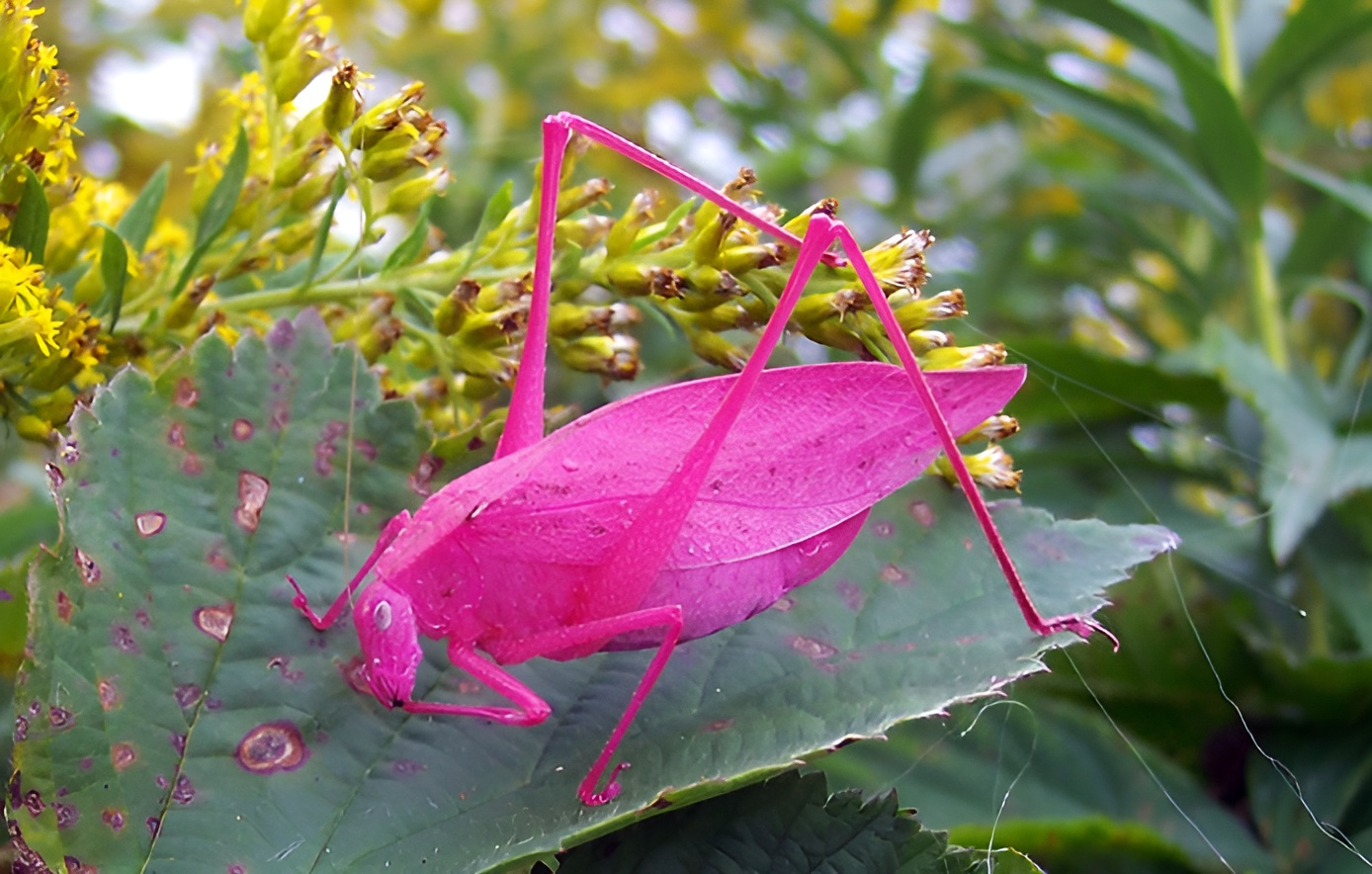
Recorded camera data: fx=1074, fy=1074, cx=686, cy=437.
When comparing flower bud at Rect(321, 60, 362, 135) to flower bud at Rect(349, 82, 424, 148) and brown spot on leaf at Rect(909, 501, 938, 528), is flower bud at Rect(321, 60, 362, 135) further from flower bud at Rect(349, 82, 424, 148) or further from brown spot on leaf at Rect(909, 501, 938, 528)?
brown spot on leaf at Rect(909, 501, 938, 528)

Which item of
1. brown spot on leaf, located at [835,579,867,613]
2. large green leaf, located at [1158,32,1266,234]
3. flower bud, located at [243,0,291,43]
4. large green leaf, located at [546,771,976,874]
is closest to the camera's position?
large green leaf, located at [546,771,976,874]

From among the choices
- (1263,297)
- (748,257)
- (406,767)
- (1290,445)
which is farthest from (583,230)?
(1263,297)

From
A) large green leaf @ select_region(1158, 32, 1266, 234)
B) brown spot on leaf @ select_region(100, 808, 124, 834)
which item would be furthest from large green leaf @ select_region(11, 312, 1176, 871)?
large green leaf @ select_region(1158, 32, 1266, 234)

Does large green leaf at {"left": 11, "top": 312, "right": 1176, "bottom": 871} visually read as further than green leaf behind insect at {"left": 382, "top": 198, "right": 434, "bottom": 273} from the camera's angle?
No

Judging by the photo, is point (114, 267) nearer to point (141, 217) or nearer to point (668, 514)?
point (141, 217)

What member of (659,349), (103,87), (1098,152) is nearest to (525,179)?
(659,349)

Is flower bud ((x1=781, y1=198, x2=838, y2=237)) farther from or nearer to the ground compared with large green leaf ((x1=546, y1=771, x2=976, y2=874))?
farther from the ground

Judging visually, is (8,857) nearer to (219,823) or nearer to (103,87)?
(219,823)
